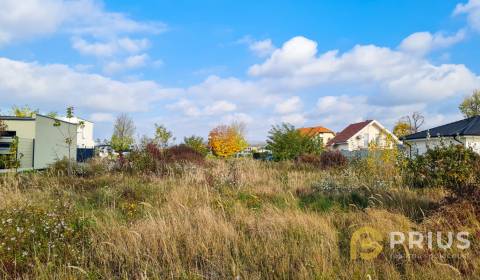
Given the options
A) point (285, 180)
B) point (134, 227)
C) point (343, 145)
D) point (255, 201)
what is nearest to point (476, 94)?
point (343, 145)

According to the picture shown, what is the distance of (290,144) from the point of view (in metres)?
24.6

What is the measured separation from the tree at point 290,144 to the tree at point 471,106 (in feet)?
101

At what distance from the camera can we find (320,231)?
4359 mm

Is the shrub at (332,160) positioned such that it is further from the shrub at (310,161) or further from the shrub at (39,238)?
the shrub at (39,238)

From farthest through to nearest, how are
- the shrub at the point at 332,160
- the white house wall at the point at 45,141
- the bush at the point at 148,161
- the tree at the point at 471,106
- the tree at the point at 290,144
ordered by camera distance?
the tree at the point at 471,106
the tree at the point at 290,144
the white house wall at the point at 45,141
the shrub at the point at 332,160
the bush at the point at 148,161

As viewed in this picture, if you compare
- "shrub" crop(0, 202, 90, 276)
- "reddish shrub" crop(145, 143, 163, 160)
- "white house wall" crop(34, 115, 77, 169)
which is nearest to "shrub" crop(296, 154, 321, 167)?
"reddish shrub" crop(145, 143, 163, 160)

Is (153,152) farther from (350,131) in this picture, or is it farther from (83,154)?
(350,131)

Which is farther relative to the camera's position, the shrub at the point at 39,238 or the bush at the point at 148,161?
the bush at the point at 148,161

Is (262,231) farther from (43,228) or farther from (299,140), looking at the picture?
(299,140)

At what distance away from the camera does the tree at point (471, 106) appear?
44.6m

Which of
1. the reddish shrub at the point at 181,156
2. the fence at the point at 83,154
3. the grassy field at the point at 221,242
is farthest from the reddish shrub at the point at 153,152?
the fence at the point at 83,154

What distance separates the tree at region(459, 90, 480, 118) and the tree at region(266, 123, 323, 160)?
30867 mm

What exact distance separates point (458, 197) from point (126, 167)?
10023 mm

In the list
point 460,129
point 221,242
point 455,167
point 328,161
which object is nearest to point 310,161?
point 328,161
